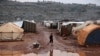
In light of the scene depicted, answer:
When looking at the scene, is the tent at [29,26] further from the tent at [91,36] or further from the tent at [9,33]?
the tent at [91,36]

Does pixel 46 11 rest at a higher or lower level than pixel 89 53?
lower

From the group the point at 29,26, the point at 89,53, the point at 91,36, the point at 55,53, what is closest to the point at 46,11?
the point at 29,26

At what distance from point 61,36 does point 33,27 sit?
406cm

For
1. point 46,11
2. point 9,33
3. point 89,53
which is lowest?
point 46,11

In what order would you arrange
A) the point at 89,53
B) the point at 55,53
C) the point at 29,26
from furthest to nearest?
the point at 29,26 < the point at 89,53 < the point at 55,53

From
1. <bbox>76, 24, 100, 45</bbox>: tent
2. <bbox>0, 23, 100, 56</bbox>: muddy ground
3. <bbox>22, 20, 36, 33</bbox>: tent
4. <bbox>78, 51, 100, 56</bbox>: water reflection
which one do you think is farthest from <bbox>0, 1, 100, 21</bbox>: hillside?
<bbox>78, 51, 100, 56</bbox>: water reflection

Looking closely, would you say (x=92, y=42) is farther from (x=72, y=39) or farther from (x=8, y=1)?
(x=8, y=1)

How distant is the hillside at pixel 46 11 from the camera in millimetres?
56875

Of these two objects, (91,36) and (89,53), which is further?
(91,36)

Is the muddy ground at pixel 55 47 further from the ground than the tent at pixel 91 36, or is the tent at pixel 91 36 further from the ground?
the tent at pixel 91 36

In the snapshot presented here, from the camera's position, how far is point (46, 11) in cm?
6259

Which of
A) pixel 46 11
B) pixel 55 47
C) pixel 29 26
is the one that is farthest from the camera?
pixel 46 11

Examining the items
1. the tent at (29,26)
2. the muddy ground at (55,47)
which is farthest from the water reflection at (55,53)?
the tent at (29,26)

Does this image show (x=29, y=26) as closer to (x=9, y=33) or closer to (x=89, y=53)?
(x=9, y=33)
